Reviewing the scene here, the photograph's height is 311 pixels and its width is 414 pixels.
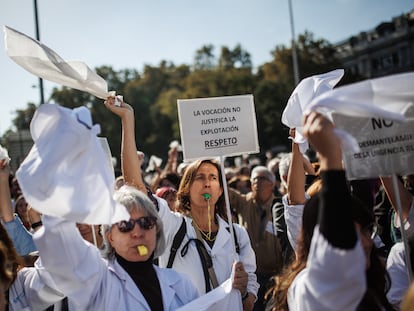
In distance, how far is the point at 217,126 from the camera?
3389mm

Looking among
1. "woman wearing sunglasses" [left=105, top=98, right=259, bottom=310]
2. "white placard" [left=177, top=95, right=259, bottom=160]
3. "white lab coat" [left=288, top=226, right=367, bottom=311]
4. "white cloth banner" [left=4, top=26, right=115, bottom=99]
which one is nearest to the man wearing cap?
"woman wearing sunglasses" [left=105, top=98, right=259, bottom=310]

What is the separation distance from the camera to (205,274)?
322 centimetres

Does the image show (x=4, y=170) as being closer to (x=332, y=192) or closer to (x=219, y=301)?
(x=219, y=301)

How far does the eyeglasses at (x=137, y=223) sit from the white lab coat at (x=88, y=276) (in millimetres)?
192

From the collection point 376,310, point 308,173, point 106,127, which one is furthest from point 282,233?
point 106,127

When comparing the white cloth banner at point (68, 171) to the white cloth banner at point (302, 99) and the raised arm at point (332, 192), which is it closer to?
the raised arm at point (332, 192)

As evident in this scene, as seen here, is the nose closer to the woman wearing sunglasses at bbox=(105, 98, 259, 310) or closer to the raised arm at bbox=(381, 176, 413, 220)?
the woman wearing sunglasses at bbox=(105, 98, 259, 310)

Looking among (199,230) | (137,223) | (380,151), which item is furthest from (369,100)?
(199,230)

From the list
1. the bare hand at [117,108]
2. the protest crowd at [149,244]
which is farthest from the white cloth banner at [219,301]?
the bare hand at [117,108]

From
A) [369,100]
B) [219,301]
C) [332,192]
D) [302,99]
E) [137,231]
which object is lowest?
[219,301]

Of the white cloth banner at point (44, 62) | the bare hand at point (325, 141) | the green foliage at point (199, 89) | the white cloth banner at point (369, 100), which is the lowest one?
the bare hand at point (325, 141)

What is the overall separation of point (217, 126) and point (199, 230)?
794 millimetres

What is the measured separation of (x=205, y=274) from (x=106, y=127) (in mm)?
48213

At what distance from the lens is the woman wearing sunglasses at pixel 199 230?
3145 mm
